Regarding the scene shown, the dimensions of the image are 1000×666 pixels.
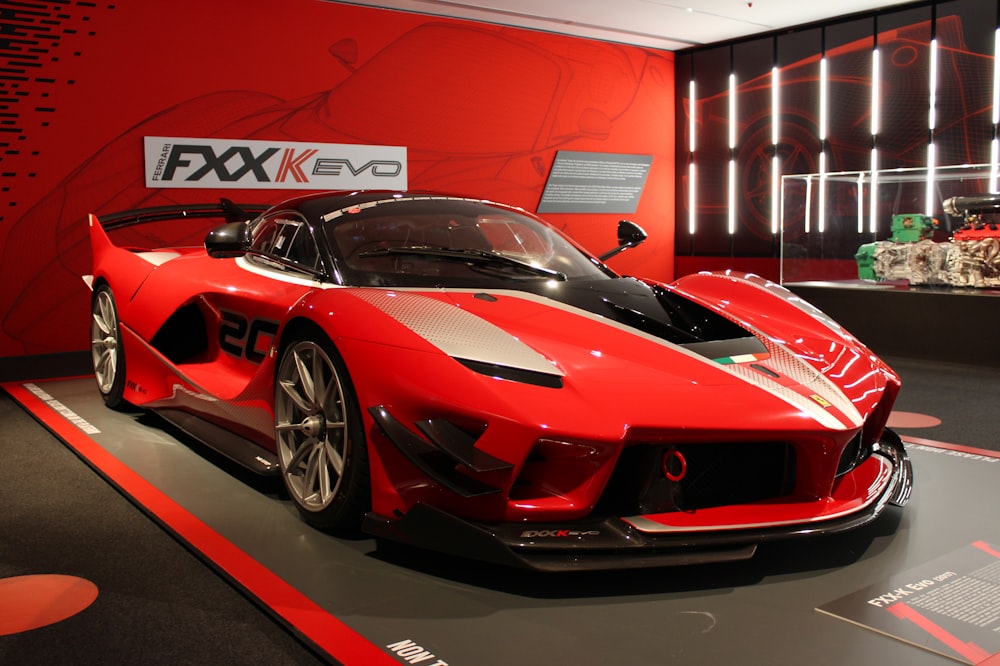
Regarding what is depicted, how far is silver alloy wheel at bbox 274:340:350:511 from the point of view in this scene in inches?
101

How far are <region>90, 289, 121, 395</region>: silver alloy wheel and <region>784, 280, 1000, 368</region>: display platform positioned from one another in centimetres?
495

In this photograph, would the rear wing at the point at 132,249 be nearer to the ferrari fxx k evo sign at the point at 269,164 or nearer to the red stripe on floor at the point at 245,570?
the red stripe on floor at the point at 245,570

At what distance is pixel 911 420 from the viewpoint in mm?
4297

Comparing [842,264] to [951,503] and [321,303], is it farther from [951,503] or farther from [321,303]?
[321,303]

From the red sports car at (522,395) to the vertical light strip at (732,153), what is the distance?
7.18 metres

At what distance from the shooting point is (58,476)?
11.5 feet

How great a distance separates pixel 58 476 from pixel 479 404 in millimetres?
2200

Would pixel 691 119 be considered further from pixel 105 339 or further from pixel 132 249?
pixel 105 339

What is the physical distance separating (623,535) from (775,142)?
872 cm

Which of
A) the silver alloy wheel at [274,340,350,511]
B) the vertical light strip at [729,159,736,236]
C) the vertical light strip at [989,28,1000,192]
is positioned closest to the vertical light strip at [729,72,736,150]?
the vertical light strip at [729,159,736,236]

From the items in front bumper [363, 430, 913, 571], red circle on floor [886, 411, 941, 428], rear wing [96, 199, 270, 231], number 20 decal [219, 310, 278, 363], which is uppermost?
rear wing [96, 199, 270, 231]

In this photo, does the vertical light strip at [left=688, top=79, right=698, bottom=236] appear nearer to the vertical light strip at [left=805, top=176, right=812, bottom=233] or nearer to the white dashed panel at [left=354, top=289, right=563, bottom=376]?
the vertical light strip at [left=805, top=176, right=812, bottom=233]

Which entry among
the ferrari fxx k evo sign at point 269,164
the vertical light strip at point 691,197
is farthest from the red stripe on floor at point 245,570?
the vertical light strip at point 691,197

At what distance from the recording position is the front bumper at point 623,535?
209cm
